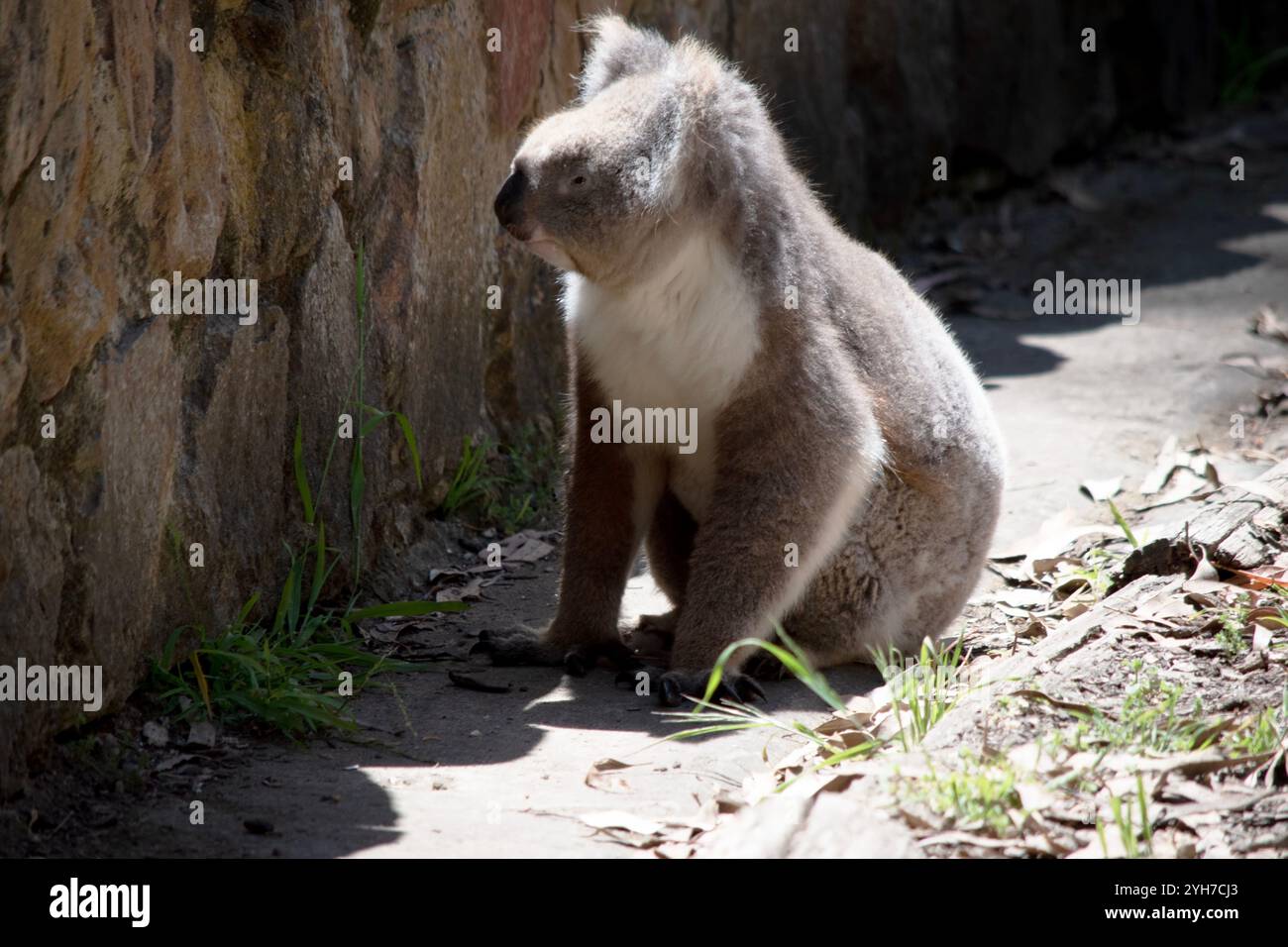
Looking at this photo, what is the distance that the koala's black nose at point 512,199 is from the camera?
4078 millimetres

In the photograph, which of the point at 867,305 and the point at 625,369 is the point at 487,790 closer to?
the point at 625,369

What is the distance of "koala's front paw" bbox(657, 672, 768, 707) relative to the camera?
13.8ft

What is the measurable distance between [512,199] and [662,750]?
1575 mm

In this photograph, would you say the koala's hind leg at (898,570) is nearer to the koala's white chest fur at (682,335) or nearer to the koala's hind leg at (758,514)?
the koala's hind leg at (758,514)

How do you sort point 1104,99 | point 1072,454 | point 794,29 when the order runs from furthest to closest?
point 1104,99, point 794,29, point 1072,454

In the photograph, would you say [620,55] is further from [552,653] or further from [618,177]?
[552,653]

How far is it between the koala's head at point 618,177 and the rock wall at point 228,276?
2.63 feet

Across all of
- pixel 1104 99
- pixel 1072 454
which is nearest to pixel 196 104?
pixel 1072 454

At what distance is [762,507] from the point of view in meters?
4.25

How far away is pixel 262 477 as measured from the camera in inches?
173

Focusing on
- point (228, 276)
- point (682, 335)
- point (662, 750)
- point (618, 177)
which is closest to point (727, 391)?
point (682, 335)

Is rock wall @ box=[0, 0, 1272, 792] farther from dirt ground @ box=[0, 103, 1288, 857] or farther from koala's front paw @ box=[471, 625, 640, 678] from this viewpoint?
koala's front paw @ box=[471, 625, 640, 678]

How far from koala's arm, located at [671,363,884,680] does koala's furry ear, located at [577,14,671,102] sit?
3.54ft

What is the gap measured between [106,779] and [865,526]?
2.36 m
